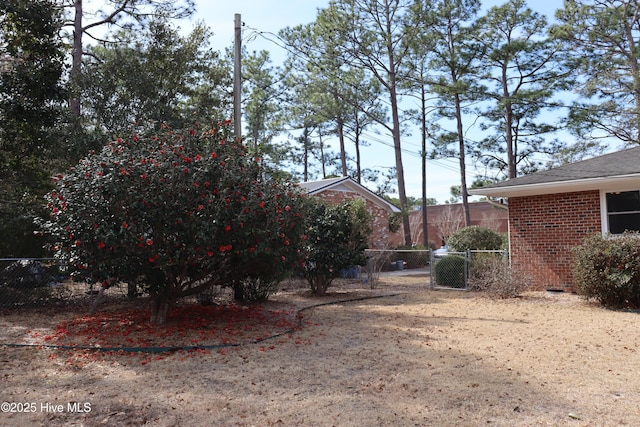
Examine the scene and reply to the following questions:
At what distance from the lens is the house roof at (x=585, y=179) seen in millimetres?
10281

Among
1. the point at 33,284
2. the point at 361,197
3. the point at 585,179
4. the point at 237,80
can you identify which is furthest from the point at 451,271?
the point at 33,284

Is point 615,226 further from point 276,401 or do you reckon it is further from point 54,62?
point 54,62

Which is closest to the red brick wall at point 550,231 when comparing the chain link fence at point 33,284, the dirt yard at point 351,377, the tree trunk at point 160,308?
the dirt yard at point 351,377

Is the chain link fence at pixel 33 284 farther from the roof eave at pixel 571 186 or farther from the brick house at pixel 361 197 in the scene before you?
the brick house at pixel 361 197

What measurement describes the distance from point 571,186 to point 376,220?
13.4 meters

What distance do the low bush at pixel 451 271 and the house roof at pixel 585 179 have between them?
206 cm

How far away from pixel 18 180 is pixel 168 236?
5738 mm

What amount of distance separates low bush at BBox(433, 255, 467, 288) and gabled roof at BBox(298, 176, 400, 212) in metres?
8.28

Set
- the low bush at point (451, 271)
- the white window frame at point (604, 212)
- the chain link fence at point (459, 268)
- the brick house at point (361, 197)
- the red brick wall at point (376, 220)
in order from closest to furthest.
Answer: the white window frame at point (604, 212), the chain link fence at point (459, 268), the low bush at point (451, 271), the brick house at point (361, 197), the red brick wall at point (376, 220)

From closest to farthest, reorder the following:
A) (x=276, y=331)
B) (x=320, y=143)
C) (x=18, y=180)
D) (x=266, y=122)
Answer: (x=276, y=331) → (x=18, y=180) → (x=266, y=122) → (x=320, y=143)

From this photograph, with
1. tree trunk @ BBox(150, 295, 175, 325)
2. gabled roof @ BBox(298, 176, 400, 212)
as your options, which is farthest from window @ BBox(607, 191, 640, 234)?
gabled roof @ BBox(298, 176, 400, 212)

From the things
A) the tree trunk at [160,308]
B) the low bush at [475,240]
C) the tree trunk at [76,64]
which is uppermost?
the tree trunk at [76,64]

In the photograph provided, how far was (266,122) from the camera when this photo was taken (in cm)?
3184

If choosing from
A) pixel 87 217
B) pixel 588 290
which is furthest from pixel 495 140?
pixel 87 217
